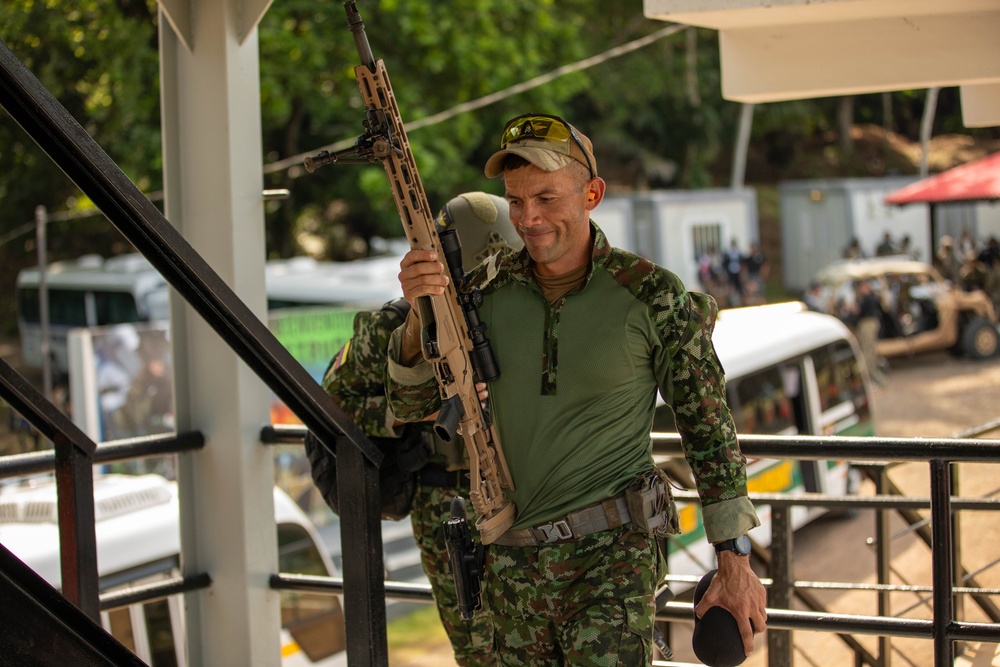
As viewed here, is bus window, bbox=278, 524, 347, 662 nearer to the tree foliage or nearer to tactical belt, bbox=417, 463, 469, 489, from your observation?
tactical belt, bbox=417, 463, 469, 489

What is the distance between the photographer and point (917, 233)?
32875 mm

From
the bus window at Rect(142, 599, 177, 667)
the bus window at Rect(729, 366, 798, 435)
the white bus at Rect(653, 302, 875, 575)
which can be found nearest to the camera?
the bus window at Rect(142, 599, 177, 667)

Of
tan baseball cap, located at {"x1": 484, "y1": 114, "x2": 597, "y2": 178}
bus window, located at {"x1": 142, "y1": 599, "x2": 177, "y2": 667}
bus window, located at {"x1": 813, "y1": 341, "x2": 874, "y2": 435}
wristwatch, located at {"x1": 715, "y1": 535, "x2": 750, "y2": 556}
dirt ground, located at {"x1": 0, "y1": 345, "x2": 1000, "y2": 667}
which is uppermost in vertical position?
tan baseball cap, located at {"x1": 484, "y1": 114, "x2": 597, "y2": 178}

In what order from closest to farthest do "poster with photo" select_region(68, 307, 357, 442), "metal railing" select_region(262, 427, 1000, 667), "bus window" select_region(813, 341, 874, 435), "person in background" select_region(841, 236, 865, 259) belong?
"metal railing" select_region(262, 427, 1000, 667) < "poster with photo" select_region(68, 307, 357, 442) < "bus window" select_region(813, 341, 874, 435) < "person in background" select_region(841, 236, 865, 259)

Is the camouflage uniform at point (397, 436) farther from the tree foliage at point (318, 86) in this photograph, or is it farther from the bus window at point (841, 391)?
the bus window at point (841, 391)

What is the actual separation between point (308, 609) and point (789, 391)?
5.47 meters

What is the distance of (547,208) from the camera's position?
2451 millimetres

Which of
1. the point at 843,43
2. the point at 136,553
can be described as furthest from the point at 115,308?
the point at 843,43

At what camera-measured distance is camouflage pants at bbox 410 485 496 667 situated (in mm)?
2951

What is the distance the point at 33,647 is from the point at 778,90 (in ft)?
10.9

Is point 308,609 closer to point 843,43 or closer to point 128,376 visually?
point 843,43

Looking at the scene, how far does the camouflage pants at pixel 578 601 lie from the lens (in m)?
2.34

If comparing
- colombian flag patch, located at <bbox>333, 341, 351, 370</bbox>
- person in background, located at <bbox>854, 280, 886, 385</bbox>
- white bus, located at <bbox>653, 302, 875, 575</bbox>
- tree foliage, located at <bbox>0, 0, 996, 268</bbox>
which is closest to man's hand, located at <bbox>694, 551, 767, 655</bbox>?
colombian flag patch, located at <bbox>333, 341, 351, 370</bbox>

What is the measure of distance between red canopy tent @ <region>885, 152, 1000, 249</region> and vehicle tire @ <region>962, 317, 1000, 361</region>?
2.34 meters
